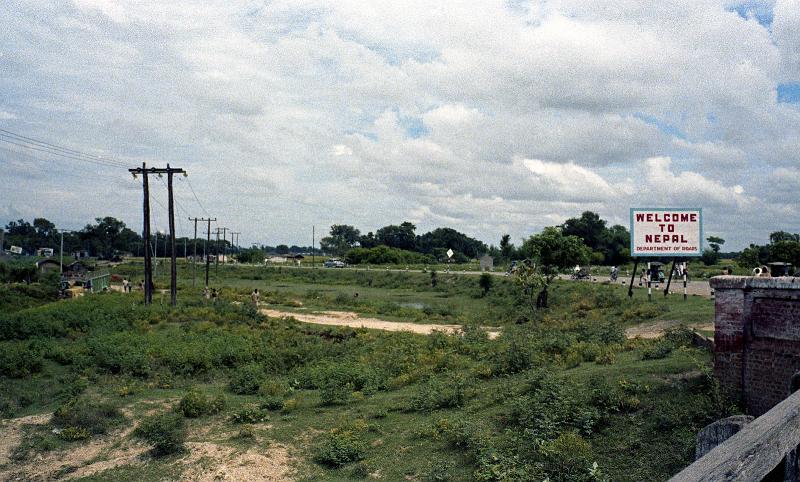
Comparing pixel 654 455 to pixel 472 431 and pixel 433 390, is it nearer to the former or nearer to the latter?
pixel 472 431

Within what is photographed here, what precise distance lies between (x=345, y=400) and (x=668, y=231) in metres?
19.9

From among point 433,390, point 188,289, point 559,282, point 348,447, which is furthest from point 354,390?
point 188,289

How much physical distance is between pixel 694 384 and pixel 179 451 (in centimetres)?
1083

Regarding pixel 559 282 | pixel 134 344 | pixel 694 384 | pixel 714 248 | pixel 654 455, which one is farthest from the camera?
pixel 714 248

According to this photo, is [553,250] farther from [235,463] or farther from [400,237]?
[400,237]

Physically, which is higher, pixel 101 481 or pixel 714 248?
pixel 714 248

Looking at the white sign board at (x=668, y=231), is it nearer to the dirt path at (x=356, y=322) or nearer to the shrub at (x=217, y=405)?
the dirt path at (x=356, y=322)

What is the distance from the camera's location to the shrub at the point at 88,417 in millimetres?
15523

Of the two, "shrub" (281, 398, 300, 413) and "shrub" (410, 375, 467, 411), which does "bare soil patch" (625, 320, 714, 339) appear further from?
"shrub" (281, 398, 300, 413)

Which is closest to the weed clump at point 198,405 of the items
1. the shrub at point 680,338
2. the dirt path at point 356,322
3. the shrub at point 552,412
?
the shrub at point 552,412

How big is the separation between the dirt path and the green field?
3150mm

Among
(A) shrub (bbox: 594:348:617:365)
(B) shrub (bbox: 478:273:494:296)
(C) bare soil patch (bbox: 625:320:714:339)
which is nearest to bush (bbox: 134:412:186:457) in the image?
(A) shrub (bbox: 594:348:617:365)

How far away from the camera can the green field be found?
10.9 meters

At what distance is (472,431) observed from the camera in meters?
12.3
